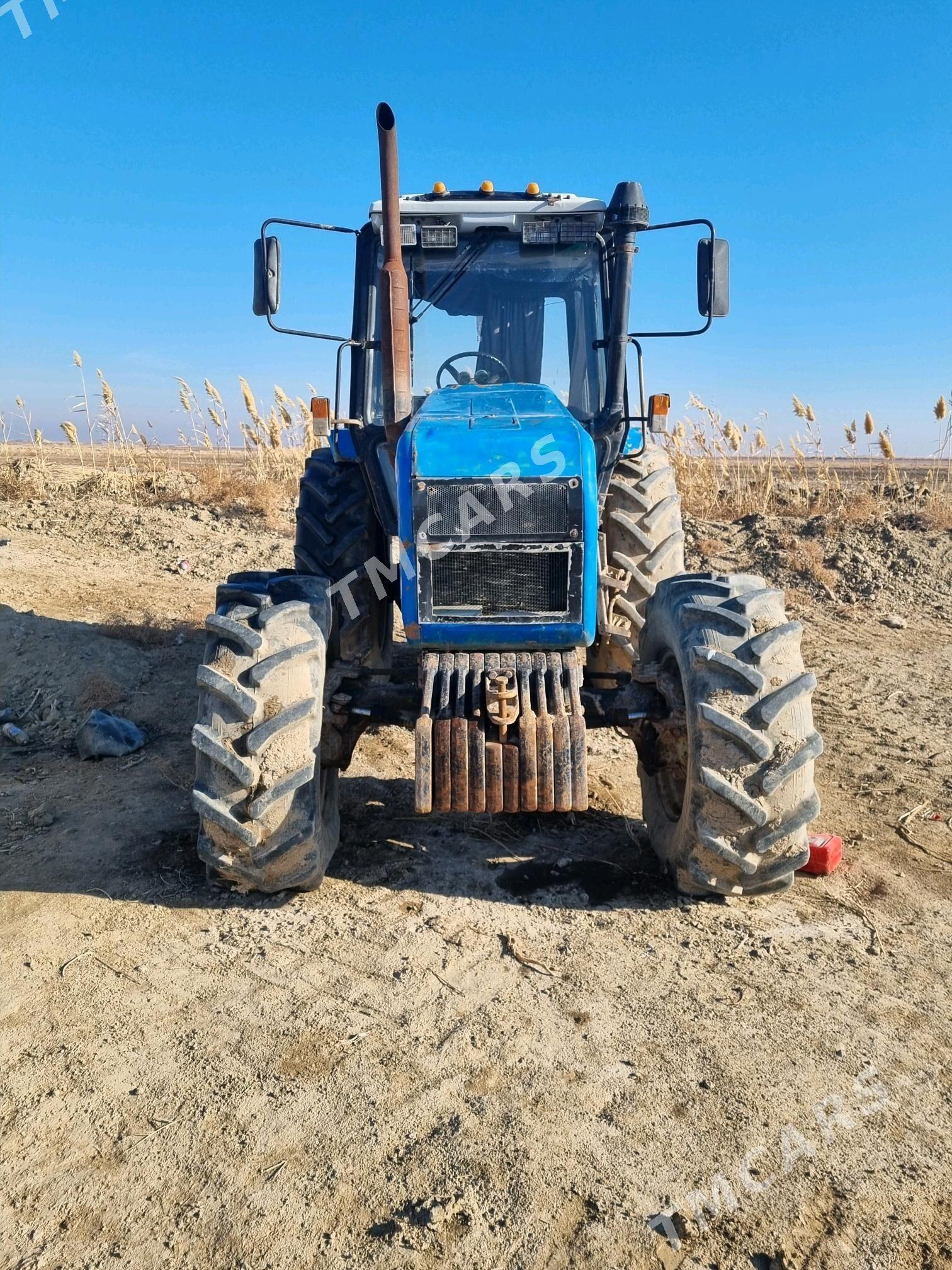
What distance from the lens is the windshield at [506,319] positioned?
5.03 m

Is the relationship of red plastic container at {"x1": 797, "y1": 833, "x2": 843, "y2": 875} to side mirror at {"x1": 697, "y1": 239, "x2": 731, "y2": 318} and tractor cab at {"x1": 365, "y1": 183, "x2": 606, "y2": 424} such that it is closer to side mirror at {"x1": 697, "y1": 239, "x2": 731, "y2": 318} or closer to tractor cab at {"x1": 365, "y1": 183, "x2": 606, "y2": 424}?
tractor cab at {"x1": 365, "y1": 183, "x2": 606, "y2": 424}

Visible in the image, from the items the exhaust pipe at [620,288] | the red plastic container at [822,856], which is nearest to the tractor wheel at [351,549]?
the exhaust pipe at [620,288]

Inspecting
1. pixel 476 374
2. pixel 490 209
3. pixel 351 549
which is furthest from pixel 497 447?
pixel 490 209

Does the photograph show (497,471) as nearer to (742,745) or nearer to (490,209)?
(742,745)

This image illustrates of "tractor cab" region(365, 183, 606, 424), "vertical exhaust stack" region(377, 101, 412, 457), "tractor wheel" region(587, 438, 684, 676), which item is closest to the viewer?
"vertical exhaust stack" region(377, 101, 412, 457)

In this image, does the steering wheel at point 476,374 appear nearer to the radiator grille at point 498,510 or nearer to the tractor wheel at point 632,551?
the tractor wheel at point 632,551

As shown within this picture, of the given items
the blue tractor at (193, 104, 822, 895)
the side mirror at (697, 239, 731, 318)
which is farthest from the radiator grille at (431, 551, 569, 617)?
the side mirror at (697, 239, 731, 318)

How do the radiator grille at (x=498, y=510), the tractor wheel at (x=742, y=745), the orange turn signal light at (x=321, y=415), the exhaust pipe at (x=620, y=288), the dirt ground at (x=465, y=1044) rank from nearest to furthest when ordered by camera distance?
the dirt ground at (x=465, y=1044) → the tractor wheel at (x=742, y=745) → the radiator grille at (x=498, y=510) → the exhaust pipe at (x=620, y=288) → the orange turn signal light at (x=321, y=415)

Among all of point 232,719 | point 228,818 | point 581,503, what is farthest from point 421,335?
point 228,818

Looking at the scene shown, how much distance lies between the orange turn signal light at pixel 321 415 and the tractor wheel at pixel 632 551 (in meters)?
1.65

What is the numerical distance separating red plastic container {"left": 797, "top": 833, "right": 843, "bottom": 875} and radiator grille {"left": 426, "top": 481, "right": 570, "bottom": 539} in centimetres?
184

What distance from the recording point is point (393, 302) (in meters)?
4.21

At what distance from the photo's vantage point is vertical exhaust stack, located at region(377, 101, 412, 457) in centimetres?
406

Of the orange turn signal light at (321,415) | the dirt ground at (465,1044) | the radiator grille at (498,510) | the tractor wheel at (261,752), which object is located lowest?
the dirt ground at (465,1044)
